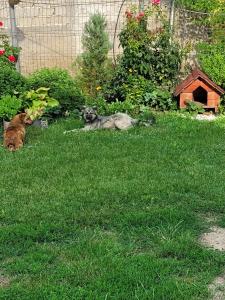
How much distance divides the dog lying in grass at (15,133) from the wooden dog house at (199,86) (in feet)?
9.78

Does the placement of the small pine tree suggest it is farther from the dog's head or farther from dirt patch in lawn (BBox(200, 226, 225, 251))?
dirt patch in lawn (BBox(200, 226, 225, 251))

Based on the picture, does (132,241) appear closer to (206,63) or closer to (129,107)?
(129,107)

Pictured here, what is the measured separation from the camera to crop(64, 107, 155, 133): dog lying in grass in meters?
8.12

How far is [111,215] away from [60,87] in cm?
482

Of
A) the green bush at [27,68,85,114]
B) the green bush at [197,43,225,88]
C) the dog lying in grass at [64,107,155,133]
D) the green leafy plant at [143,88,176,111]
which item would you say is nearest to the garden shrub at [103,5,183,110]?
the green leafy plant at [143,88,176,111]

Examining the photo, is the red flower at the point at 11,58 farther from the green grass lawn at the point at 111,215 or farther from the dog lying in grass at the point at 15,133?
the green grass lawn at the point at 111,215

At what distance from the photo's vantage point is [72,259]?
4.03 m

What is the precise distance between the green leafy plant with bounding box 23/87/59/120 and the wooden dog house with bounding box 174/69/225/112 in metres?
2.22

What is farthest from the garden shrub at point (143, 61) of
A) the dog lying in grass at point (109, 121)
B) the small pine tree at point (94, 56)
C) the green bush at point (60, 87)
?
the dog lying in grass at point (109, 121)

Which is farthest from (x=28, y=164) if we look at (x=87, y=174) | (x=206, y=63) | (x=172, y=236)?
(x=206, y=63)

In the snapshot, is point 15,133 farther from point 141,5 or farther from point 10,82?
point 141,5

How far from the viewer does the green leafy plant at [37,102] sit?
8.59m

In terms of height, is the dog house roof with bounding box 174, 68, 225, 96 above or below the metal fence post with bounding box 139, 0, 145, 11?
below

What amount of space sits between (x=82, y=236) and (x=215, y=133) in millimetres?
3933
